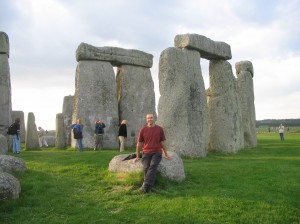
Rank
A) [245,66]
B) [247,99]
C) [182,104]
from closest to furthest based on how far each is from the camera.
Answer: [182,104] → [247,99] → [245,66]

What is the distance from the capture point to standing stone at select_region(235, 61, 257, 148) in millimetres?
20406

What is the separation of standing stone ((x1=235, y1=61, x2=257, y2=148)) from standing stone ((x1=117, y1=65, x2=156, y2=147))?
5.07 meters

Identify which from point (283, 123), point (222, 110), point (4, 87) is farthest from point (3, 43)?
point (283, 123)

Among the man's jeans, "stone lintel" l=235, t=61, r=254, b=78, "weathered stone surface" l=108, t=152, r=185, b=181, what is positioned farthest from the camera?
"stone lintel" l=235, t=61, r=254, b=78

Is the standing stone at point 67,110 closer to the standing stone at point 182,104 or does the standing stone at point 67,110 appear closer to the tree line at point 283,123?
the standing stone at point 182,104

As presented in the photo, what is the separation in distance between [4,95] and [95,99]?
4312 mm

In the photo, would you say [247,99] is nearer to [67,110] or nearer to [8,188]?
[67,110]

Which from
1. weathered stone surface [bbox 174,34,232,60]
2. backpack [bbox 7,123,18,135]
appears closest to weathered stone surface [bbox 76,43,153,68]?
backpack [bbox 7,123,18,135]

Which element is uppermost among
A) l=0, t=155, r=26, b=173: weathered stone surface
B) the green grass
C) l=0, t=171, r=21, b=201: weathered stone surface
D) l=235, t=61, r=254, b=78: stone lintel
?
l=235, t=61, r=254, b=78: stone lintel

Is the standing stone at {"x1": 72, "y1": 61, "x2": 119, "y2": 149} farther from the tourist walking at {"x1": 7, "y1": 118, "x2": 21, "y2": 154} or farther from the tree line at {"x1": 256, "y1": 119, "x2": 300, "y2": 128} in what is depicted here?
the tree line at {"x1": 256, "y1": 119, "x2": 300, "y2": 128}

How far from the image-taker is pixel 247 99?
71.9 ft

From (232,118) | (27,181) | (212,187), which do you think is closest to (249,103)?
(232,118)

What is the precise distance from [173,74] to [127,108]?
703 cm

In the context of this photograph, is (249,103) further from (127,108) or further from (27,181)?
(27,181)
